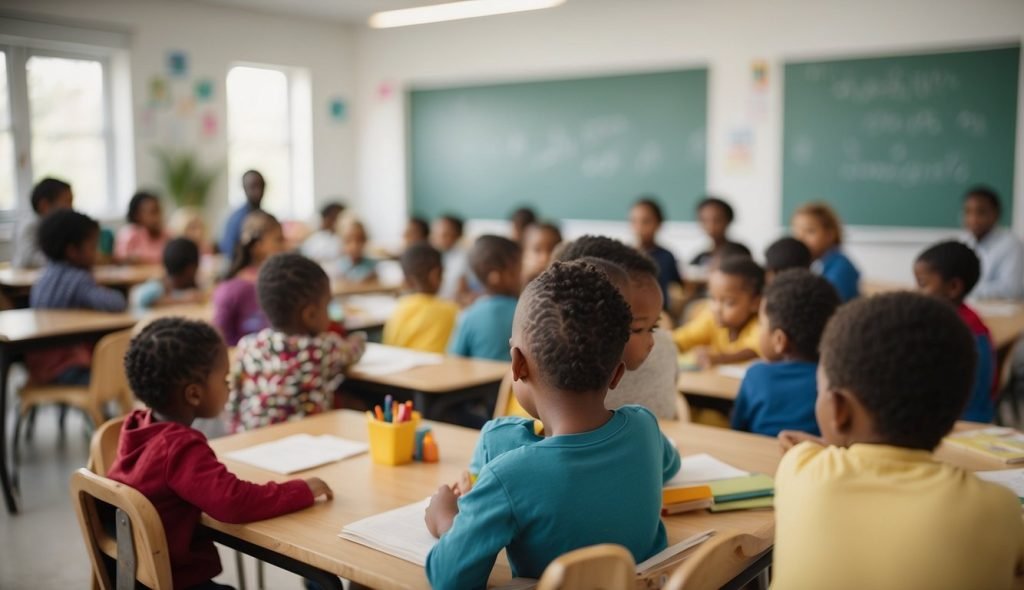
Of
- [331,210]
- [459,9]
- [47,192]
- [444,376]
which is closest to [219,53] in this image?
[331,210]

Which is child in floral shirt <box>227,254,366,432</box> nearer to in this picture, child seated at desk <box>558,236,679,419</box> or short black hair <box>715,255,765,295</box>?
child seated at desk <box>558,236,679,419</box>

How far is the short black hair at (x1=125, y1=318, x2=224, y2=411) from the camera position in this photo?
1.95 meters

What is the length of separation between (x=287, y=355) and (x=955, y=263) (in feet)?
7.74

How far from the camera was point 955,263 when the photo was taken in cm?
334

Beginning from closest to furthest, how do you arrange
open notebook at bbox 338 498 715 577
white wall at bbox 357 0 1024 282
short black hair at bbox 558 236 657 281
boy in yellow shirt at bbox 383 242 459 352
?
open notebook at bbox 338 498 715 577 < short black hair at bbox 558 236 657 281 < boy in yellow shirt at bbox 383 242 459 352 < white wall at bbox 357 0 1024 282

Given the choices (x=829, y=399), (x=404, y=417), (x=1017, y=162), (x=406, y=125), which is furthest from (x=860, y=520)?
(x=406, y=125)

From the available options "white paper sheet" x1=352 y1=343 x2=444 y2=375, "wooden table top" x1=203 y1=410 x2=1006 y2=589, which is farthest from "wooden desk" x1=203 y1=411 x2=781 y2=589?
"white paper sheet" x1=352 y1=343 x2=444 y2=375

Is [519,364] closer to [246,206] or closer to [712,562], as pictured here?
[712,562]

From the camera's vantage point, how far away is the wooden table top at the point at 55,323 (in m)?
3.72

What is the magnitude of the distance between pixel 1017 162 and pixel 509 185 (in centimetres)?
431

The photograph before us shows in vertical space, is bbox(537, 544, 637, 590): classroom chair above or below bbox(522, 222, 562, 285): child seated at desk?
below

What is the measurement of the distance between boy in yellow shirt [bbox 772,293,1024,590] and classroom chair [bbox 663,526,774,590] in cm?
8

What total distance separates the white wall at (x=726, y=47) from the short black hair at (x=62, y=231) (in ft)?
15.8

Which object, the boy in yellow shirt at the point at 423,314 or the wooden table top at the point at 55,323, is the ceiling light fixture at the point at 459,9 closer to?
the boy in yellow shirt at the point at 423,314
